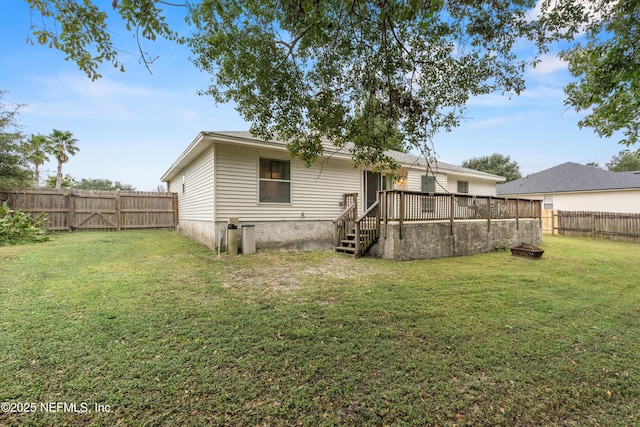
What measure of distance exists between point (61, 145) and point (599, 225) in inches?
1372

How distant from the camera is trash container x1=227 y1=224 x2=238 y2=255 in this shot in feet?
23.9

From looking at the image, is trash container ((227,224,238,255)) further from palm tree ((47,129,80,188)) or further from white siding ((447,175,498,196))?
palm tree ((47,129,80,188))

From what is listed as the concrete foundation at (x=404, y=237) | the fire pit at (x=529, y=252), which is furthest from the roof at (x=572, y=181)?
the fire pit at (x=529, y=252)

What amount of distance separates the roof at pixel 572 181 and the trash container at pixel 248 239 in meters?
22.2

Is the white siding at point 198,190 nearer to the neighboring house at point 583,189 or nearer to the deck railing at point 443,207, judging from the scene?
the deck railing at point 443,207

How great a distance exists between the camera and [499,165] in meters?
36.1

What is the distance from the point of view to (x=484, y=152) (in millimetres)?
36906

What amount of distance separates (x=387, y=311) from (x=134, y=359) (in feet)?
9.20

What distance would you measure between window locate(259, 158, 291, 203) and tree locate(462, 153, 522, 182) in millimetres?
35443

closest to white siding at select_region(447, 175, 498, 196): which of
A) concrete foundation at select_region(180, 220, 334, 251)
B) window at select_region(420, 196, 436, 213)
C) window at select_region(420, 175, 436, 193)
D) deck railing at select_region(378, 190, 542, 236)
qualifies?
window at select_region(420, 175, 436, 193)

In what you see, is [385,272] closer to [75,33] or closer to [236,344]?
[236,344]

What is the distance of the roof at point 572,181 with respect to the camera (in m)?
17.4

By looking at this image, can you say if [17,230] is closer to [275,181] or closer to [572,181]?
[275,181]

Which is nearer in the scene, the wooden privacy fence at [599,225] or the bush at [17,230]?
the bush at [17,230]
